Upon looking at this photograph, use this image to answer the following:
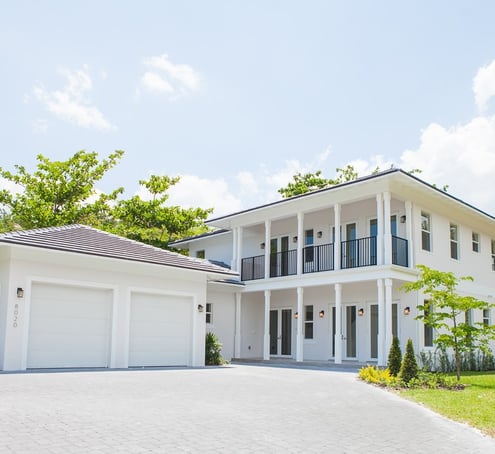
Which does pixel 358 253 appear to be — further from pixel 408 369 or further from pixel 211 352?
pixel 408 369

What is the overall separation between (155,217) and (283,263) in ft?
39.0

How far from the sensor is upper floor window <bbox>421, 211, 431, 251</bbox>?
19.7 metres

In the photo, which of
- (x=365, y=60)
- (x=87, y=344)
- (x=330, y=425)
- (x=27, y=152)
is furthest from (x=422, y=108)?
(x=27, y=152)

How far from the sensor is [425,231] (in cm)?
1978

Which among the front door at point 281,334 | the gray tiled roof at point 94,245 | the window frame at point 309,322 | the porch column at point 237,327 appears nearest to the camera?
the gray tiled roof at point 94,245

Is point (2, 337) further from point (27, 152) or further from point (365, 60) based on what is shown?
point (27, 152)

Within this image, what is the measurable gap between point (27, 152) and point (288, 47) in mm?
19217

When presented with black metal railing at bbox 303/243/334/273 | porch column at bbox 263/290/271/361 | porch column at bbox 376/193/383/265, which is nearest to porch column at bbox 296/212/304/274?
black metal railing at bbox 303/243/334/273

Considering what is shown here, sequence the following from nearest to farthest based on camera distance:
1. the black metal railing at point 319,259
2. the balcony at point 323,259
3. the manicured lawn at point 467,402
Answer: the manicured lawn at point 467,402 < the balcony at point 323,259 < the black metal railing at point 319,259

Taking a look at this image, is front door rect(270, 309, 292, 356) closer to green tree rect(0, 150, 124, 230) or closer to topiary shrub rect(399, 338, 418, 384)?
topiary shrub rect(399, 338, 418, 384)

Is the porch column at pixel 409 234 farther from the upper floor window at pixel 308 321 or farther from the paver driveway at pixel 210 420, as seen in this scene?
the paver driveway at pixel 210 420

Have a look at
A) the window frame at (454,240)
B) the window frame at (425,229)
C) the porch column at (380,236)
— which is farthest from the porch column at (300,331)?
the window frame at (454,240)

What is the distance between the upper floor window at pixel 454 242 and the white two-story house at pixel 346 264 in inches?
1.5

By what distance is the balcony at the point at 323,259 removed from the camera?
19.0 metres
